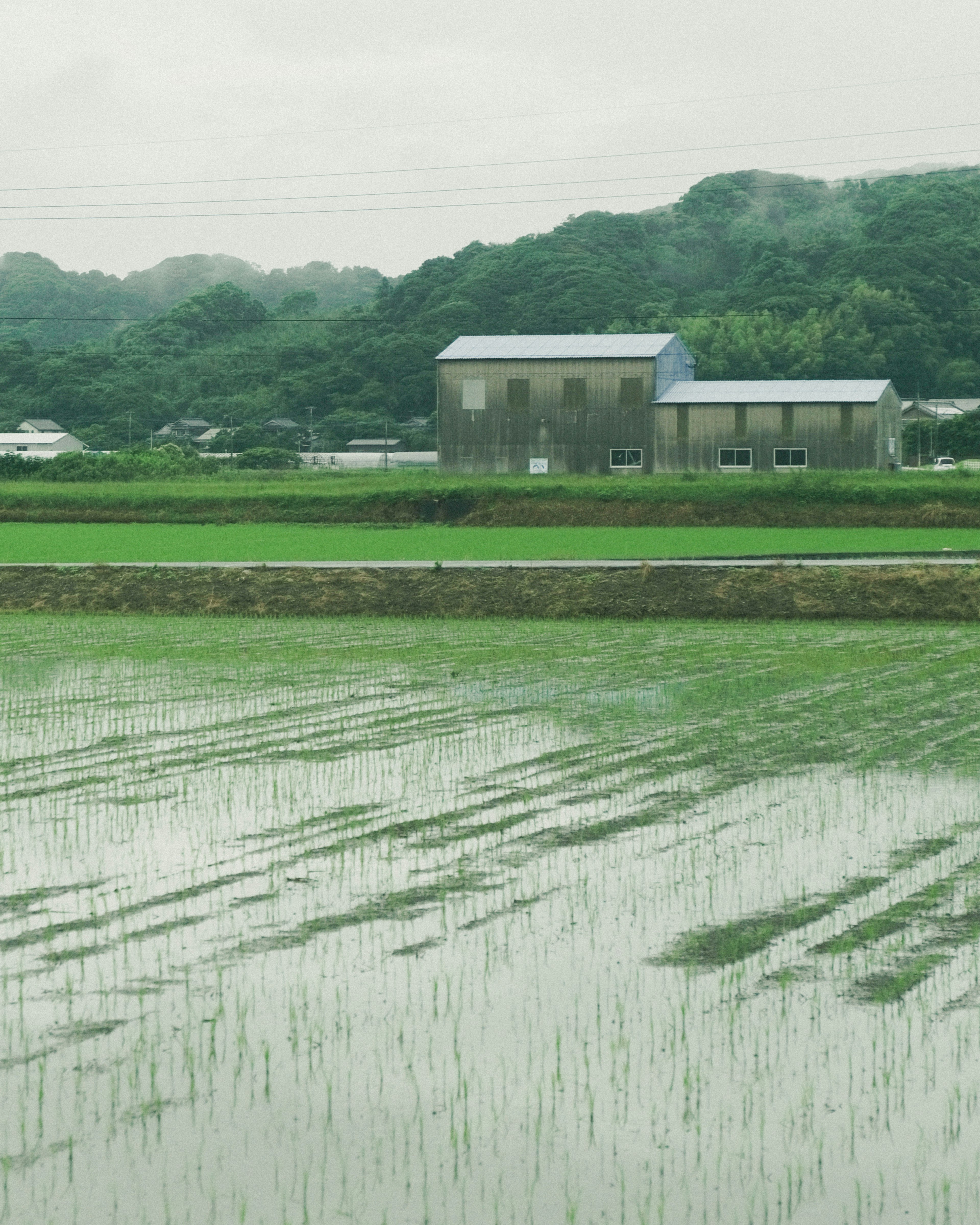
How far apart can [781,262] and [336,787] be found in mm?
97808

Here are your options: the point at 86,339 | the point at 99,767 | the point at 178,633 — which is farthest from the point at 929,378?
the point at 99,767

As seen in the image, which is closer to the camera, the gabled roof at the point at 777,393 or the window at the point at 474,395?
the gabled roof at the point at 777,393

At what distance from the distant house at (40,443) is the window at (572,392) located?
1695 inches

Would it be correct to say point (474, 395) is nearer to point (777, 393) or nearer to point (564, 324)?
point (777, 393)

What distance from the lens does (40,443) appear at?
313ft

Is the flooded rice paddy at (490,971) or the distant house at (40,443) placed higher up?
the distant house at (40,443)

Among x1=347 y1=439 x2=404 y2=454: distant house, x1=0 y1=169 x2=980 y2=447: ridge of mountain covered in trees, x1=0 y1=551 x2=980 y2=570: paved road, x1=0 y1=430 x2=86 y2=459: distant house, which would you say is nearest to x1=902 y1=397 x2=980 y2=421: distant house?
x1=0 y1=169 x2=980 y2=447: ridge of mountain covered in trees

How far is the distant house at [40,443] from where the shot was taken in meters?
94.6

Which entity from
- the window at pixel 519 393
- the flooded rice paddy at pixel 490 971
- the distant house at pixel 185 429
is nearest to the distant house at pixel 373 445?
the distant house at pixel 185 429

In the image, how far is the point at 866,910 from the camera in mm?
6688

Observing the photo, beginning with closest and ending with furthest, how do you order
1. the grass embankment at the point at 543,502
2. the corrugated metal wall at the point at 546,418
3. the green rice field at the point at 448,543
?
1. the green rice field at the point at 448,543
2. the grass embankment at the point at 543,502
3. the corrugated metal wall at the point at 546,418

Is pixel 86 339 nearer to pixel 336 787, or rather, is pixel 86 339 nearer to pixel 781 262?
pixel 781 262

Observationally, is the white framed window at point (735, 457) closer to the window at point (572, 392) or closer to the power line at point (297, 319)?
the window at point (572, 392)

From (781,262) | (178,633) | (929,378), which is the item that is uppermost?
(781,262)
